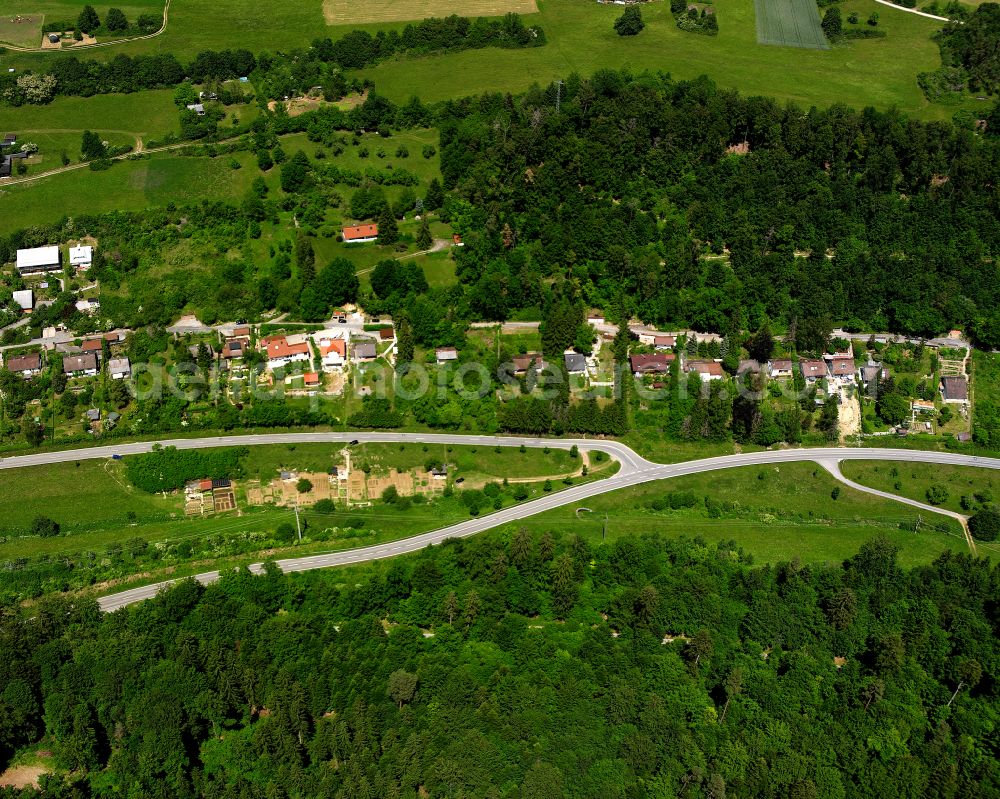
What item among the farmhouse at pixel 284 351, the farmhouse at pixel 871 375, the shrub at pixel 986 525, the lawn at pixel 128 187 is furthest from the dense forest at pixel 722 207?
the lawn at pixel 128 187

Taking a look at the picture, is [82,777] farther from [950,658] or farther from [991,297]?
[991,297]

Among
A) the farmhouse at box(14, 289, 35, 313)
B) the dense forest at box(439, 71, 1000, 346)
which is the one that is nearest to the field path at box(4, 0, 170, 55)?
the dense forest at box(439, 71, 1000, 346)

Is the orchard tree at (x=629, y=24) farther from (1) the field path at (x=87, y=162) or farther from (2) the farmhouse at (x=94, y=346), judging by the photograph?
(2) the farmhouse at (x=94, y=346)

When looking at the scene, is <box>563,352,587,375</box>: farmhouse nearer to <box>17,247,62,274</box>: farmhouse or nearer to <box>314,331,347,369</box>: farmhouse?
<box>314,331,347,369</box>: farmhouse

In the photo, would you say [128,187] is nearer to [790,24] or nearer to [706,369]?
[706,369]

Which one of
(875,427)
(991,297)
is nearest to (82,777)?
(875,427)

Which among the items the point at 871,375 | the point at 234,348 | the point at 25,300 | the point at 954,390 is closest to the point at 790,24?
the point at 871,375
